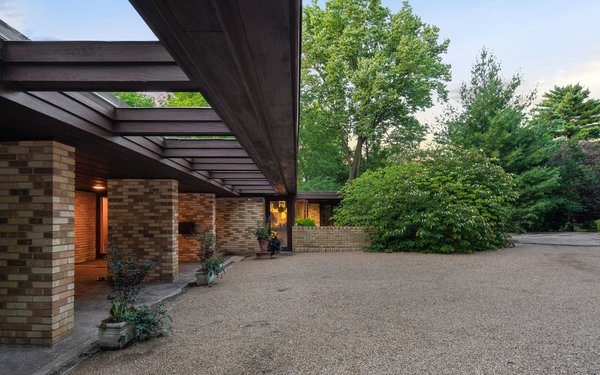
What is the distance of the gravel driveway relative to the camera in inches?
141

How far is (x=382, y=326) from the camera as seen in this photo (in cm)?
478

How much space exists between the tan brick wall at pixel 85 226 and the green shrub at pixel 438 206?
31.8ft

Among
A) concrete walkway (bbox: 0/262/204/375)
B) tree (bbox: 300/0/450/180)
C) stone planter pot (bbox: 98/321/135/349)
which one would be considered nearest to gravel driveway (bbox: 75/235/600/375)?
stone planter pot (bbox: 98/321/135/349)

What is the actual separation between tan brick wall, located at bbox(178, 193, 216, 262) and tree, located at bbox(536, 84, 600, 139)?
34121 mm

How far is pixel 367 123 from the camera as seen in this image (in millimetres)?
22641

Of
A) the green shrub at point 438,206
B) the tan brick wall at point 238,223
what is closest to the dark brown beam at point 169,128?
Answer: the green shrub at point 438,206

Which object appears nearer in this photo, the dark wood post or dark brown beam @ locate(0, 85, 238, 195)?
dark brown beam @ locate(0, 85, 238, 195)

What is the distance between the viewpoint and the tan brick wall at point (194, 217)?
12.7 metres

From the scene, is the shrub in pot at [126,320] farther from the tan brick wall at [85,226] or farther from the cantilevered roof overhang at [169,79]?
the tan brick wall at [85,226]

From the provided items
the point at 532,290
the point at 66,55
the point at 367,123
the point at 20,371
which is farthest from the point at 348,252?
the point at 66,55

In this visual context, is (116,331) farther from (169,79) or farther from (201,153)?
(201,153)

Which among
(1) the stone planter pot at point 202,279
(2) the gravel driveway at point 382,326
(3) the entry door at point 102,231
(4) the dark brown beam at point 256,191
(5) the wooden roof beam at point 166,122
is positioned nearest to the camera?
(2) the gravel driveway at point 382,326

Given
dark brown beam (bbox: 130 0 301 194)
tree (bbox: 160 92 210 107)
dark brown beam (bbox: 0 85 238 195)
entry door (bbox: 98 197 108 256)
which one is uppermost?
tree (bbox: 160 92 210 107)

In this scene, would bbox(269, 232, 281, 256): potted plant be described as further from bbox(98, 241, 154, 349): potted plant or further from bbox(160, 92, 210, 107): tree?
bbox(160, 92, 210, 107): tree
